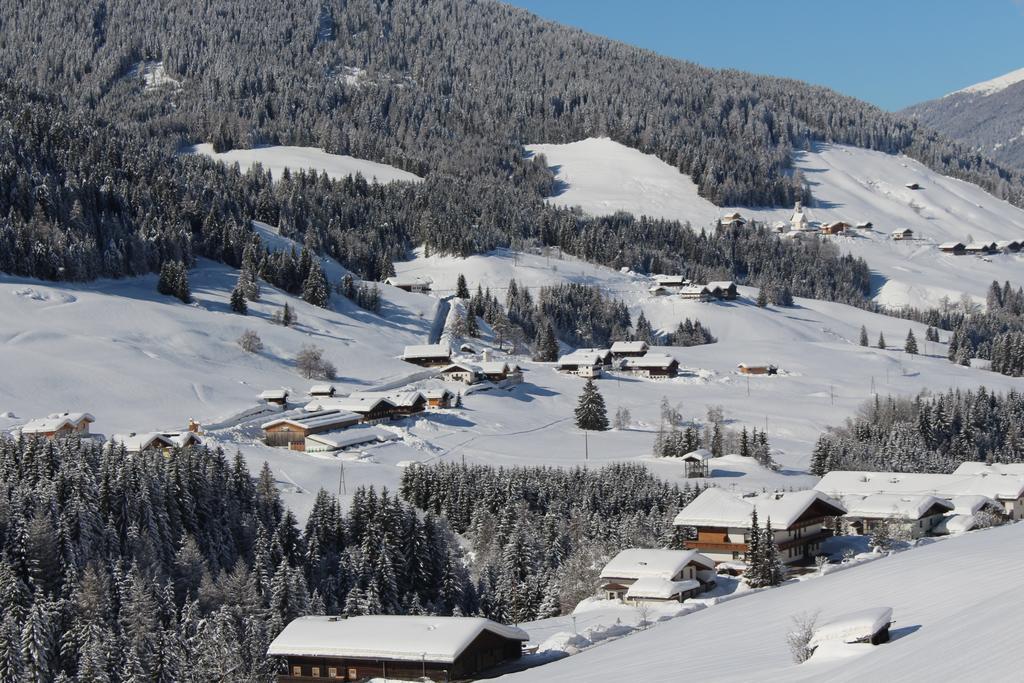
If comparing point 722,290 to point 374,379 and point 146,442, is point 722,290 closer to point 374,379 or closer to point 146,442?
point 374,379

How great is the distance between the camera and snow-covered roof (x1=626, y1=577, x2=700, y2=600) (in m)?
51.2

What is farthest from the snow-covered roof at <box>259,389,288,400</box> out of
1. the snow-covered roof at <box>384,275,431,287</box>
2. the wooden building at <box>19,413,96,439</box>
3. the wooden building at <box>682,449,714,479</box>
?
the snow-covered roof at <box>384,275,431,287</box>

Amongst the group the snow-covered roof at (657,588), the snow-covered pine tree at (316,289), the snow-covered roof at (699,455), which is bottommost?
the snow-covered roof at (699,455)

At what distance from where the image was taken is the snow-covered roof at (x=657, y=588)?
51.2m

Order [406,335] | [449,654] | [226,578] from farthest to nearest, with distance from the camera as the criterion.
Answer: [406,335]
[226,578]
[449,654]

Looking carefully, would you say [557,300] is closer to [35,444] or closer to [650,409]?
[650,409]

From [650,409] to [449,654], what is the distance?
79.6 m

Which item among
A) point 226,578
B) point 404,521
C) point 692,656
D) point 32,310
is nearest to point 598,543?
point 404,521

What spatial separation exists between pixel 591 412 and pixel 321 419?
25.0 meters

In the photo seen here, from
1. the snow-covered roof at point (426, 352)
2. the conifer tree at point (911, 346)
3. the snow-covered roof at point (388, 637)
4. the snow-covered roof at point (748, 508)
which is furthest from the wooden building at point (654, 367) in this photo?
the snow-covered roof at point (388, 637)

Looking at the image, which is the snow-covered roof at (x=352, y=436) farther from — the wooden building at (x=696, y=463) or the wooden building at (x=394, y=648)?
the wooden building at (x=394, y=648)

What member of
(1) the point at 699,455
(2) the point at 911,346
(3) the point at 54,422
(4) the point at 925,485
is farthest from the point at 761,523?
(2) the point at 911,346

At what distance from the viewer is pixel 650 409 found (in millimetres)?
117375

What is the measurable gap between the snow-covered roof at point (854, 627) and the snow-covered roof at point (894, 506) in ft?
127
